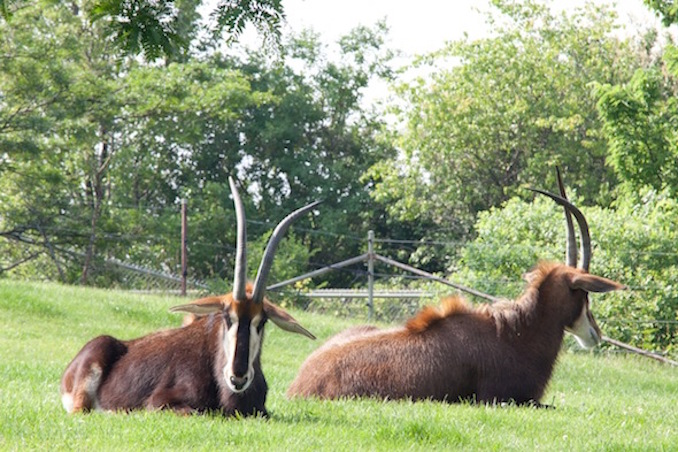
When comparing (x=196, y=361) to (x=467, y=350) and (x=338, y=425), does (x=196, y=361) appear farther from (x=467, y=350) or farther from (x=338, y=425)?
(x=467, y=350)

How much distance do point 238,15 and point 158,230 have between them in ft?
88.8

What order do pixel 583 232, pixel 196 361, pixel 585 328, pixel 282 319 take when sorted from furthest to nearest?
pixel 583 232 < pixel 585 328 < pixel 196 361 < pixel 282 319

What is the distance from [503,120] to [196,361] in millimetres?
32419

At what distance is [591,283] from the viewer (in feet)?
30.7

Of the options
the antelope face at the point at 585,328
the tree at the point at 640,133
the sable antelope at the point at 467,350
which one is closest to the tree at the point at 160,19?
the sable antelope at the point at 467,350

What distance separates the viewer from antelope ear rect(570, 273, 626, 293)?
9.19 m

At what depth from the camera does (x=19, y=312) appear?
17062 mm

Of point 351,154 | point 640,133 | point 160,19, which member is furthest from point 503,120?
point 160,19

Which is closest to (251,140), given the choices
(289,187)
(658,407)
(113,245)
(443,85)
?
(289,187)

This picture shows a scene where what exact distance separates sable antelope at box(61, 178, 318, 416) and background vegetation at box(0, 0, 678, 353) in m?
13.8

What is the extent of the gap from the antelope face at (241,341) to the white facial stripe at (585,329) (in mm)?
3550

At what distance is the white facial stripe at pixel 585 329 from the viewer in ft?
31.7

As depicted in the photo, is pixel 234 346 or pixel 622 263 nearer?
pixel 234 346

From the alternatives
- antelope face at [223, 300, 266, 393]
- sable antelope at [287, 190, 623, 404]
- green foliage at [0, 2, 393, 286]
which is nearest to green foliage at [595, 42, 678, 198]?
green foliage at [0, 2, 393, 286]
